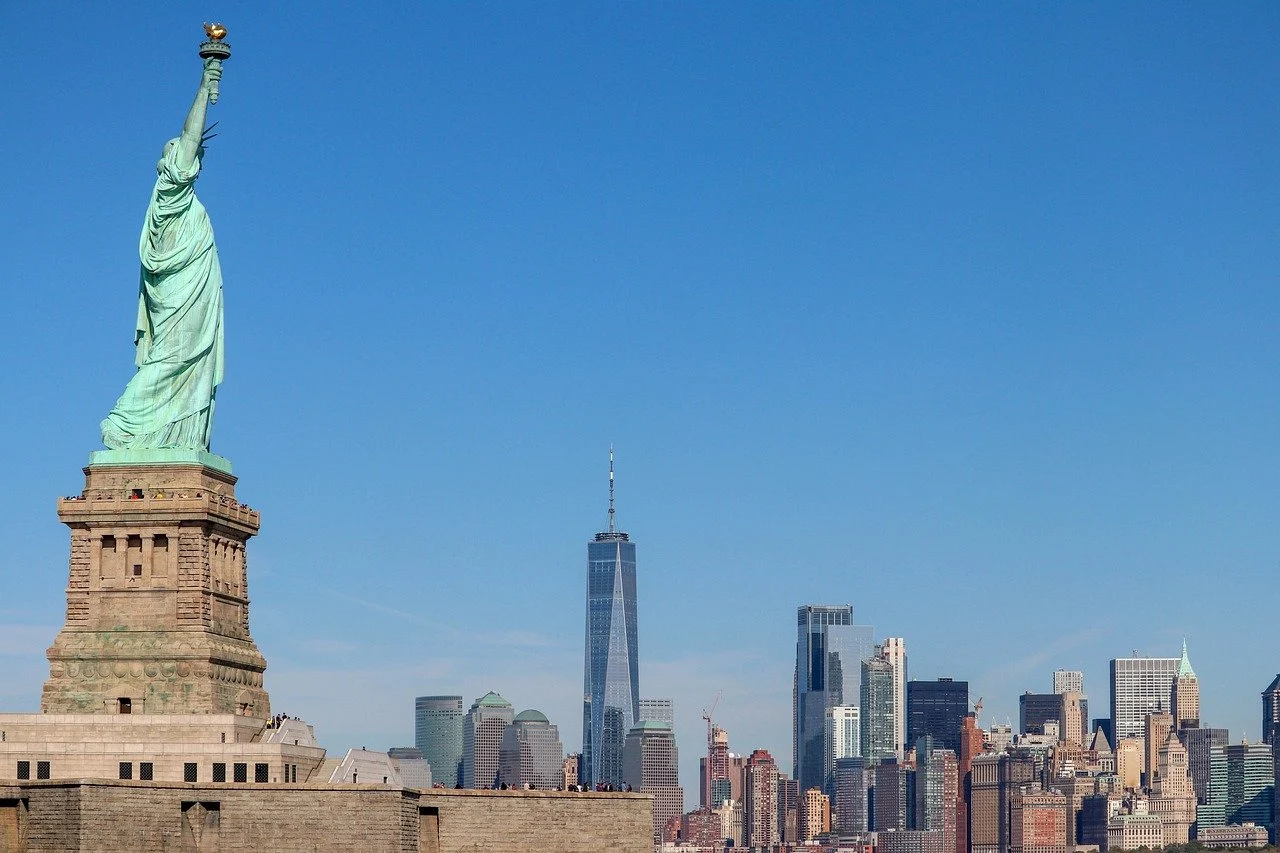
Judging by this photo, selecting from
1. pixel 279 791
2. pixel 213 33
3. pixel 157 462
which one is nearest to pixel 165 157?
pixel 213 33

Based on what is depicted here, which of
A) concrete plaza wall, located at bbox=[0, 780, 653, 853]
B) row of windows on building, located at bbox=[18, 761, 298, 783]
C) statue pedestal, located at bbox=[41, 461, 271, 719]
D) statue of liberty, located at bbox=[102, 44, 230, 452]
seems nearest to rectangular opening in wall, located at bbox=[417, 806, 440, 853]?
concrete plaza wall, located at bbox=[0, 780, 653, 853]

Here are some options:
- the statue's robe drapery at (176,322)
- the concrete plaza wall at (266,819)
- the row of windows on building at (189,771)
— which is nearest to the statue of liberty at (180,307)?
the statue's robe drapery at (176,322)

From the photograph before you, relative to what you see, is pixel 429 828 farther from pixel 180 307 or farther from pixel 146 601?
pixel 180 307

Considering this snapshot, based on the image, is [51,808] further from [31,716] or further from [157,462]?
[157,462]

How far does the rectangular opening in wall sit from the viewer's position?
9875cm

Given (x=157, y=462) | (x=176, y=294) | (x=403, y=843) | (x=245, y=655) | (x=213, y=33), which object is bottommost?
(x=403, y=843)

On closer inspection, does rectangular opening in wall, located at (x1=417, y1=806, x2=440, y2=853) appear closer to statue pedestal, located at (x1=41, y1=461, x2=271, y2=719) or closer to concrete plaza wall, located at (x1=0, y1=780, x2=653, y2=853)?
concrete plaza wall, located at (x1=0, y1=780, x2=653, y2=853)

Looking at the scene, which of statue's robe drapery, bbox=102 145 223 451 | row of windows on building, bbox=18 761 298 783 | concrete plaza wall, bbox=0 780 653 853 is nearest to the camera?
concrete plaza wall, bbox=0 780 653 853

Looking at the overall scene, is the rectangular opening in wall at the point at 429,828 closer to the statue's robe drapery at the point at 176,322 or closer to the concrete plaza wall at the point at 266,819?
the concrete plaza wall at the point at 266,819

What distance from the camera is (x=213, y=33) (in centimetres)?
10525

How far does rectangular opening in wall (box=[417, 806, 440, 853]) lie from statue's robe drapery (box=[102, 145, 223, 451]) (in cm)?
1606

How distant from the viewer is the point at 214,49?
4124 inches

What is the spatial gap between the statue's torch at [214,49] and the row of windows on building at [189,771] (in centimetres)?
2473

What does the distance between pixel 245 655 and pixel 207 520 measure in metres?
5.64
